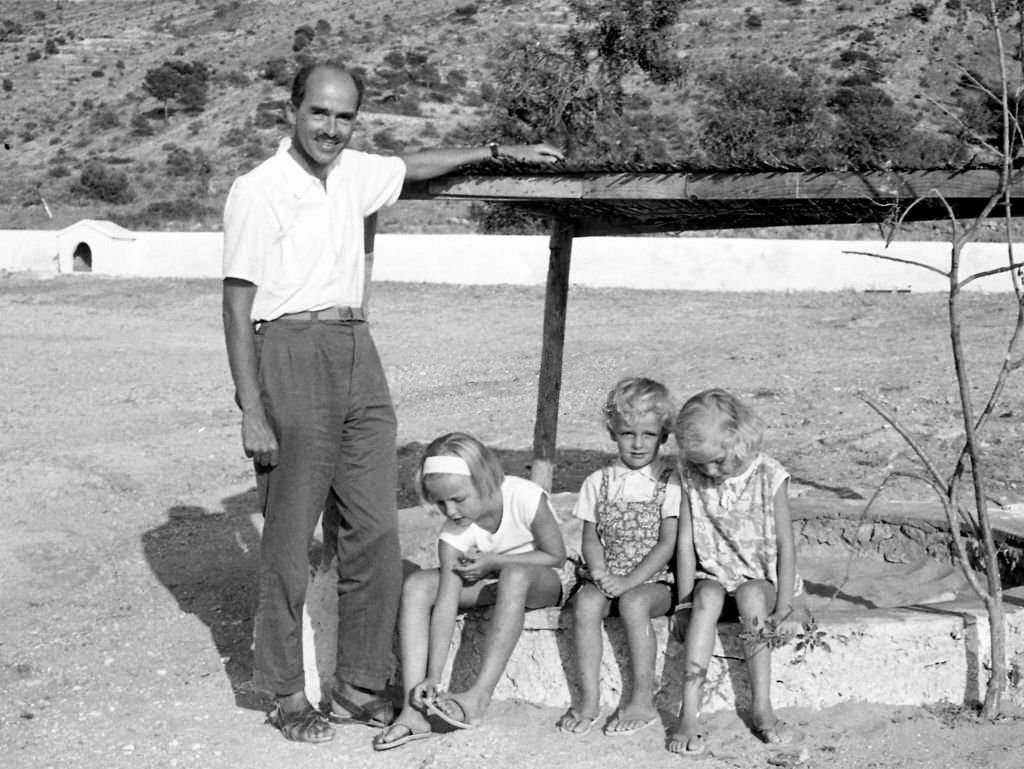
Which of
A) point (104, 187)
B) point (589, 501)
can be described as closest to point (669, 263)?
point (589, 501)

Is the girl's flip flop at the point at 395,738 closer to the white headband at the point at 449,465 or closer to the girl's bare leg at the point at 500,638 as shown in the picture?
the girl's bare leg at the point at 500,638

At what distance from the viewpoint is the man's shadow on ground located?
5059mm

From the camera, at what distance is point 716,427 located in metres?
4.05

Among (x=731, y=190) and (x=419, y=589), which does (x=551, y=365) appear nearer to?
(x=731, y=190)

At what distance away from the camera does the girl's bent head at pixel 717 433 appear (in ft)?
13.3

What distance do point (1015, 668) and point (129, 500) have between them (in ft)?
17.4

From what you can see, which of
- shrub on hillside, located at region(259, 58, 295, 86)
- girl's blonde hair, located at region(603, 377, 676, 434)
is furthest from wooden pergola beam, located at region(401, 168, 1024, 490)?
shrub on hillside, located at region(259, 58, 295, 86)

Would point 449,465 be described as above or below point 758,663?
above

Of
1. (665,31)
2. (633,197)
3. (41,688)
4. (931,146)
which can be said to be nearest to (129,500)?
(41,688)

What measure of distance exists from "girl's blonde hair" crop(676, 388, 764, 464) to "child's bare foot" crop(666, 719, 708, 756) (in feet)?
2.63

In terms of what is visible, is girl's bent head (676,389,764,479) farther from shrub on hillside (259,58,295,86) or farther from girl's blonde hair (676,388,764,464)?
shrub on hillside (259,58,295,86)

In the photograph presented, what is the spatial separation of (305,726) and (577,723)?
803mm

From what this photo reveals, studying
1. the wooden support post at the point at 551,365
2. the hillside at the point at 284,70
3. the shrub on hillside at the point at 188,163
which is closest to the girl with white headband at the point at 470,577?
the wooden support post at the point at 551,365

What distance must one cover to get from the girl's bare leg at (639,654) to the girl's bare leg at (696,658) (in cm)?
11
